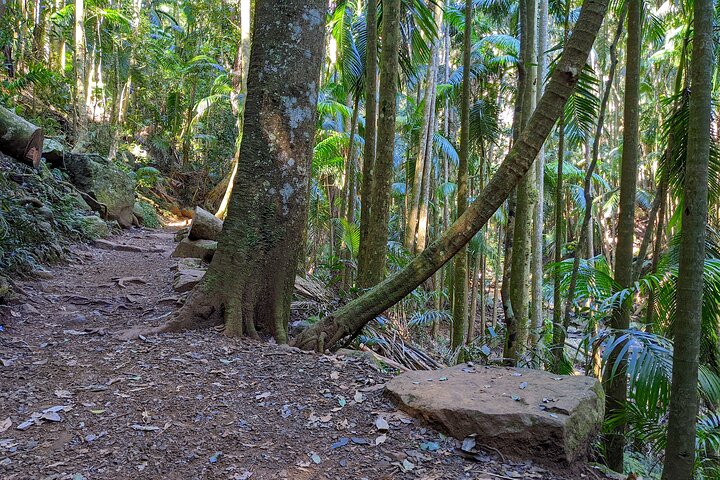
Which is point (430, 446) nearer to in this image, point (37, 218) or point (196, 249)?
point (196, 249)

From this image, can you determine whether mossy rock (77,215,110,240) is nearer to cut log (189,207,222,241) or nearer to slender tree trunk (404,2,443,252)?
cut log (189,207,222,241)

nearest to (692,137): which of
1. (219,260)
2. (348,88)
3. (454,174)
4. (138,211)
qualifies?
(219,260)

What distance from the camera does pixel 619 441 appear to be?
3945 mm

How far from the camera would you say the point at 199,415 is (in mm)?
2920

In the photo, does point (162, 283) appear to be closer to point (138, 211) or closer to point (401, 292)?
point (401, 292)

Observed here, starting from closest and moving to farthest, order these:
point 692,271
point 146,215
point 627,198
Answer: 1. point 692,271
2. point 627,198
3. point 146,215

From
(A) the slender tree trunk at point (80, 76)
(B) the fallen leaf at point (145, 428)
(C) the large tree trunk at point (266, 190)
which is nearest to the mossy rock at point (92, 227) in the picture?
(A) the slender tree trunk at point (80, 76)

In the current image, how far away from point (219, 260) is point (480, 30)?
16.4 metres

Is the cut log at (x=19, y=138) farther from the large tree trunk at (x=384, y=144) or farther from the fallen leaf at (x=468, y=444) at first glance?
the fallen leaf at (x=468, y=444)

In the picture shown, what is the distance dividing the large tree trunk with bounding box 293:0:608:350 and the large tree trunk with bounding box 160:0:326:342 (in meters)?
0.90

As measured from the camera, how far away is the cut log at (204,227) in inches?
341

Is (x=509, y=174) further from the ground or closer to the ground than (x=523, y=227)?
further from the ground

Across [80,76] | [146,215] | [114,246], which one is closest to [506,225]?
[114,246]

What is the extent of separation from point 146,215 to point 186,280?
9444mm
